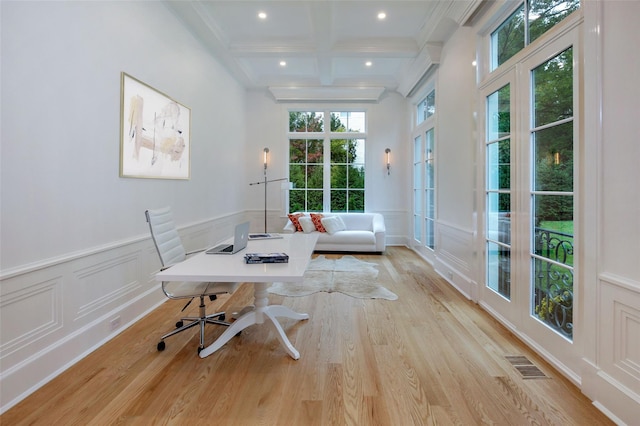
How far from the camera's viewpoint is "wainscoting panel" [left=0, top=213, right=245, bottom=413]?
1.63 meters

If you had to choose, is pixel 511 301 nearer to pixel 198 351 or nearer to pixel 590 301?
pixel 590 301

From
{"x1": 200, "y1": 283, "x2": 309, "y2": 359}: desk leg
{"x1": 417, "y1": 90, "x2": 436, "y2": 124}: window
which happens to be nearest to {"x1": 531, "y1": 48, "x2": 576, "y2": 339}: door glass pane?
{"x1": 200, "y1": 283, "x2": 309, "y2": 359}: desk leg

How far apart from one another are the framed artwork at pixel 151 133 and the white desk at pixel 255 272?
1.18 m

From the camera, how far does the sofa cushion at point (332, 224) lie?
5.53 metres

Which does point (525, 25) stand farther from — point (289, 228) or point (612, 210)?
point (289, 228)

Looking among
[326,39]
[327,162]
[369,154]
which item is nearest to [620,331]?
[326,39]

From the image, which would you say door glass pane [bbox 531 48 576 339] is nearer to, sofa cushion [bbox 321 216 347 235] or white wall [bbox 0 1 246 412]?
white wall [bbox 0 1 246 412]

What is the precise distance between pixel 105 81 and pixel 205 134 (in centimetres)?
179

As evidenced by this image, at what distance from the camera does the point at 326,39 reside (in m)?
4.04

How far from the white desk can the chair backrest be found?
296 millimetres

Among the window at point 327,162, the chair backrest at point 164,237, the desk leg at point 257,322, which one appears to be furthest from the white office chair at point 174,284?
the window at point 327,162

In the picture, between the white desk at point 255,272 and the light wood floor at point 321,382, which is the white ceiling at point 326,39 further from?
the light wood floor at point 321,382

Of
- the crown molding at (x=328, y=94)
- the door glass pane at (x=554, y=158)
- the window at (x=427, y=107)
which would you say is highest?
the crown molding at (x=328, y=94)

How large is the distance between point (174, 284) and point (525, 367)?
250 centimetres
